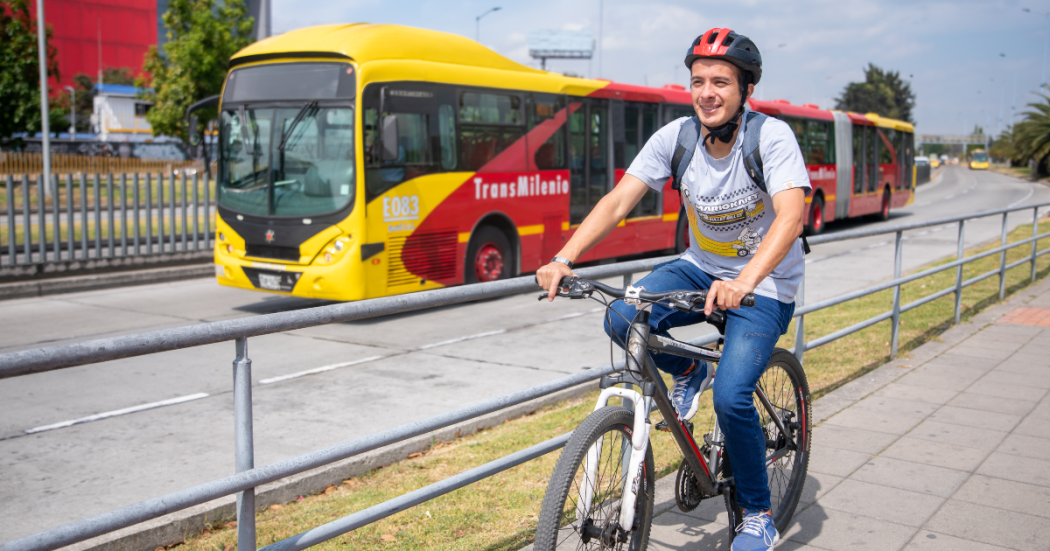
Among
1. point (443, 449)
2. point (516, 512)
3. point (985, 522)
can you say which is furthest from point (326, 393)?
point (985, 522)

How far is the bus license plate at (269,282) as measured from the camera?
1023 cm

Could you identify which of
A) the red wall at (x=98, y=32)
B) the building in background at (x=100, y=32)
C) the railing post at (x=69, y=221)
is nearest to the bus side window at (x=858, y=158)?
the railing post at (x=69, y=221)

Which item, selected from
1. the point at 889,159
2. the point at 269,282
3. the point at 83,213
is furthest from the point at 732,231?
the point at 889,159

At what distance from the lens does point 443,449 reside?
541 cm

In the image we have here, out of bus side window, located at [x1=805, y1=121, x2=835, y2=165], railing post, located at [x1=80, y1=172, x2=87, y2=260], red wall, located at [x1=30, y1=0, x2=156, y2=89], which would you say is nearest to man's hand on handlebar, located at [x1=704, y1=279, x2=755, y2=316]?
railing post, located at [x1=80, y1=172, x2=87, y2=260]

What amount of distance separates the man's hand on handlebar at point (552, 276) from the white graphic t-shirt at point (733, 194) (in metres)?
0.48

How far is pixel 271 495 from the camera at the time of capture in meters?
4.46

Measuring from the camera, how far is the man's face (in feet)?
9.83

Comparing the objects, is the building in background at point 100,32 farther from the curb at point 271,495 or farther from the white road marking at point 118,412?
the curb at point 271,495

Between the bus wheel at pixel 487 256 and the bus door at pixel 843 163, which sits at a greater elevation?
the bus door at pixel 843 163

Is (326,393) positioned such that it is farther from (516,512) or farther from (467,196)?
(467,196)

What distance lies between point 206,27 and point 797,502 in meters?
28.9

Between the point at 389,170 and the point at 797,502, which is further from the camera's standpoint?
the point at 389,170

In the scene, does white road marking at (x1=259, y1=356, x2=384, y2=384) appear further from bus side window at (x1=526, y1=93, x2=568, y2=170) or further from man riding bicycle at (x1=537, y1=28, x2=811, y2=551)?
bus side window at (x1=526, y1=93, x2=568, y2=170)
